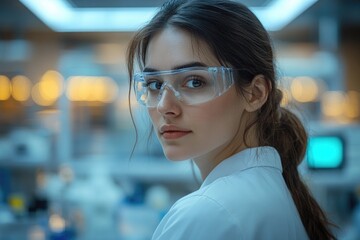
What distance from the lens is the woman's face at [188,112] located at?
794 millimetres

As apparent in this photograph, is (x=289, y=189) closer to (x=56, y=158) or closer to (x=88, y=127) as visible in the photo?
(x=56, y=158)

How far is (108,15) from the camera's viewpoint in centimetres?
235

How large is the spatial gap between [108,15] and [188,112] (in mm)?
1686

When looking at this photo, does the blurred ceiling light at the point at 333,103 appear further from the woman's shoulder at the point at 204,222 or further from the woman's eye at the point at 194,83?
the woman's shoulder at the point at 204,222

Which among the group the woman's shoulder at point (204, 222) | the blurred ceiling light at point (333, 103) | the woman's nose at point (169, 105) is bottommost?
the blurred ceiling light at point (333, 103)

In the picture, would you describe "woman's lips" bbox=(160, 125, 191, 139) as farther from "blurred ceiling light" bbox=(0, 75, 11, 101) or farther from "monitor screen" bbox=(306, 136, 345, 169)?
"blurred ceiling light" bbox=(0, 75, 11, 101)

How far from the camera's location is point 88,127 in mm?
3352

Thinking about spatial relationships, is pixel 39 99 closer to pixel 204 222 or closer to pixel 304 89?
pixel 304 89

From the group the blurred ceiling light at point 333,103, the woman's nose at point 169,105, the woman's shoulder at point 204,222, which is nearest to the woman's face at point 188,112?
the woman's nose at point 169,105

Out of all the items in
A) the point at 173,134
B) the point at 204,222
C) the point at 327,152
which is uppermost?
the point at 173,134

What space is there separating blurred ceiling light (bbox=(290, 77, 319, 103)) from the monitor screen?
1.41 m

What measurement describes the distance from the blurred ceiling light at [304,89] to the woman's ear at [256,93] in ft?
10.7

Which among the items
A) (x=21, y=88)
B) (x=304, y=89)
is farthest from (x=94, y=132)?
(x=304, y=89)

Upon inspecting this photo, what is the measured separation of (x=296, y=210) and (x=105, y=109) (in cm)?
273
